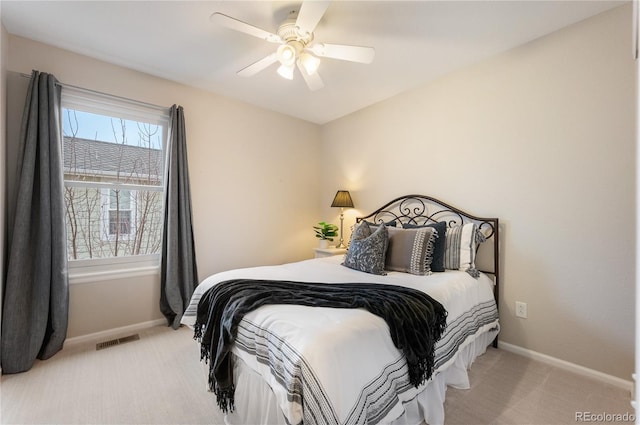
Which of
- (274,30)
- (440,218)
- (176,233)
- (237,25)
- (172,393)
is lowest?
(172,393)

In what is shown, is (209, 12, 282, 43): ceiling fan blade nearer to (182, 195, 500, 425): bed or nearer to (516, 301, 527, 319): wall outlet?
(182, 195, 500, 425): bed

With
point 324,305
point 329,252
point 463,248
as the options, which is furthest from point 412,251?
point 329,252

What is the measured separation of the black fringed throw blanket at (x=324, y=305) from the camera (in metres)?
1.42

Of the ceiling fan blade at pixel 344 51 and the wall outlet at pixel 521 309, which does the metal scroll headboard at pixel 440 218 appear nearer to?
the wall outlet at pixel 521 309

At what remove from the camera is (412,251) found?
2369mm

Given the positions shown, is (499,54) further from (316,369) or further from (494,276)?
(316,369)

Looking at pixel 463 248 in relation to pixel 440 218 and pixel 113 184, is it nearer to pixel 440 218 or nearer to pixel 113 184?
pixel 440 218

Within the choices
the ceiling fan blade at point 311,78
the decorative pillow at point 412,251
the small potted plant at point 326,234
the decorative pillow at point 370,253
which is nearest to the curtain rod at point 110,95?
the ceiling fan blade at point 311,78

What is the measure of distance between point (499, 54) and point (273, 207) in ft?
9.42

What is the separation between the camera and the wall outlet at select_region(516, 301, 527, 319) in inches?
92.6

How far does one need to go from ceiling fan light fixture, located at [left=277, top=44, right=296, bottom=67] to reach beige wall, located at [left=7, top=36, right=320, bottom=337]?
5.42ft

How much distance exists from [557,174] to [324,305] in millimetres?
2058

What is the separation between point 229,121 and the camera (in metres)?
3.42

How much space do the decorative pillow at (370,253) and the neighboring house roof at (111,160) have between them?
220cm
